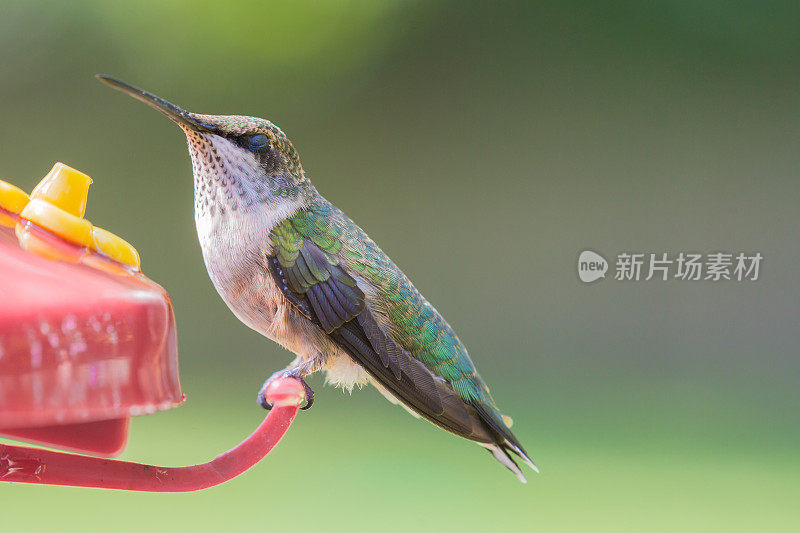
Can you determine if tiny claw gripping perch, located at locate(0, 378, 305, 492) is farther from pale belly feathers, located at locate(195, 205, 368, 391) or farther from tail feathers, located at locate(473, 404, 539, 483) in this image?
tail feathers, located at locate(473, 404, 539, 483)

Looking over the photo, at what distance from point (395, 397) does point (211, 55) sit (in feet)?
15.1

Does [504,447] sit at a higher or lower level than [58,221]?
higher

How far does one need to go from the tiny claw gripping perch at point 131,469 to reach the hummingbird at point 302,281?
165 millimetres

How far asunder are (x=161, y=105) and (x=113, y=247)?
229 millimetres

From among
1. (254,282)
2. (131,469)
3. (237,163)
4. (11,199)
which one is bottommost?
(131,469)

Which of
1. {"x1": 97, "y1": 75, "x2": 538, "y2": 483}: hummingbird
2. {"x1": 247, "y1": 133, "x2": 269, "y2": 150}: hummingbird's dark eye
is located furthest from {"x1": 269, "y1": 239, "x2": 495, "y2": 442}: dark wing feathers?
{"x1": 247, "y1": 133, "x2": 269, "y2": 150}: hummingbird's dark eye

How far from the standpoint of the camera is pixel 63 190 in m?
0.69

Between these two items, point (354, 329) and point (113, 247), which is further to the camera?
point (354, 329)

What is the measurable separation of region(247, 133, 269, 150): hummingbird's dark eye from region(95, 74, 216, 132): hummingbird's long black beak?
0.21 ft

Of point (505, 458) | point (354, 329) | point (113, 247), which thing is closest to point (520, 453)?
point (505, 458)

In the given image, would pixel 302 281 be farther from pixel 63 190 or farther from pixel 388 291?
pixel 63 190

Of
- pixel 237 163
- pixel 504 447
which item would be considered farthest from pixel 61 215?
pixel 504 447

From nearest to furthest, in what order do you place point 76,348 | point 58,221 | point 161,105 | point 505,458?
point 76,348 < point 58,221 < point 161,105 < point 505,458

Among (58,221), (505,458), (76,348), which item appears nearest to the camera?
(76,348)
